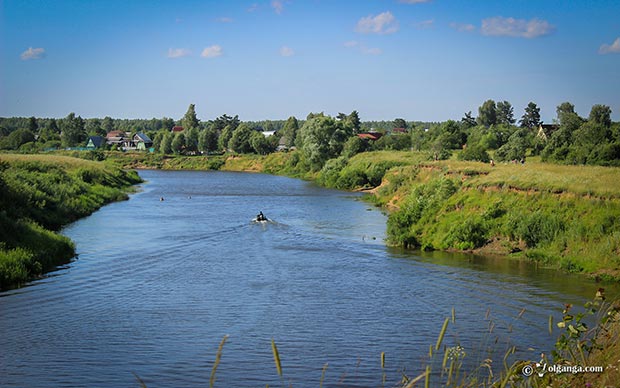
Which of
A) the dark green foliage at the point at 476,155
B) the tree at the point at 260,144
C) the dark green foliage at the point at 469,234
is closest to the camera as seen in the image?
the dark green foliage at the point at 469,234

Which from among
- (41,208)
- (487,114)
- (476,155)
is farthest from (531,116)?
(41,208)

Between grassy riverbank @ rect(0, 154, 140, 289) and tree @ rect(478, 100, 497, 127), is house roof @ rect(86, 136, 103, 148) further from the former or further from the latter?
tree @ rect(478, 100, 497, 127)

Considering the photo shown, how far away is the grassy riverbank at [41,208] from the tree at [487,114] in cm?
10665

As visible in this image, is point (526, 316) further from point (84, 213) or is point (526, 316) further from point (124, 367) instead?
point (84, 213)

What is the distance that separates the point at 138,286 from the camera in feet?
90.2

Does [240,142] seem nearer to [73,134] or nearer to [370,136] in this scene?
[370,136]

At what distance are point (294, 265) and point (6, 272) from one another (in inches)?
522

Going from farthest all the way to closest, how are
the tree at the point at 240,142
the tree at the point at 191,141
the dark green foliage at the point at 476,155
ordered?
the tree at the point at 191,141
the tree at the point at 240,142
the dark green foliage at the point at 476,155

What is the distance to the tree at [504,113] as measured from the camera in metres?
162

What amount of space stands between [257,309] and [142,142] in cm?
15398

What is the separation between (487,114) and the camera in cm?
16050

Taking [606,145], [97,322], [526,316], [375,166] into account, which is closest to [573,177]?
[526,316]

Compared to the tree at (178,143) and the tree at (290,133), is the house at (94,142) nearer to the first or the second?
the tree at (178,143)

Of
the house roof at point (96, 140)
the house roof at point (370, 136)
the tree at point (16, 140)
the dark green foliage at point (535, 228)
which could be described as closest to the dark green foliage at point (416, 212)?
the dark green foliage at point (535, 228)
